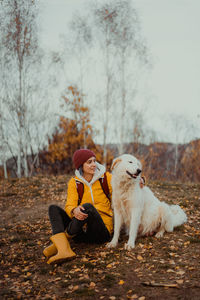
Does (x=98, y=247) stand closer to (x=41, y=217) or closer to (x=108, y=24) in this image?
(x=41, y=217)

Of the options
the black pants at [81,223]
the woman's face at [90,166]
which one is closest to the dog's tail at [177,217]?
the black pants at [81,223]

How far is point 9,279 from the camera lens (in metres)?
3.29

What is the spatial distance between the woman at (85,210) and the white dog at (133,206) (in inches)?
7.9

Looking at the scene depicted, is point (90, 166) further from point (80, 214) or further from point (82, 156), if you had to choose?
point (80, 214)

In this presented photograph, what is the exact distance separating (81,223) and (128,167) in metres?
1.04

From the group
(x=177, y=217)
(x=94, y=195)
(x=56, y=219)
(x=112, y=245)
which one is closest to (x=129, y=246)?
(x=112, y=245)

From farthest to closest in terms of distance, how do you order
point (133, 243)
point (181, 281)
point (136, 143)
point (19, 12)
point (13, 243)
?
point (136, 143)
point (19, 12)
point (13, 243)
point (133, 243)
point (181, 281)

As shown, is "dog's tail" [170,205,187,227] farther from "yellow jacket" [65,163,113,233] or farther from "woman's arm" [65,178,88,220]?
"woman's arm" [65,178,88,220]

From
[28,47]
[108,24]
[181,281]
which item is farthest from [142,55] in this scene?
[181,281]

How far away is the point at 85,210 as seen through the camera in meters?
3.62

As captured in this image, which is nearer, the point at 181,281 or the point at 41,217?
the point at 181,281

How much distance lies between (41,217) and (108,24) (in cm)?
1185

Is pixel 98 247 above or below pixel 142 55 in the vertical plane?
below

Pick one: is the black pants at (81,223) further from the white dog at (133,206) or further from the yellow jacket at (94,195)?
the white dog at (133,206)
